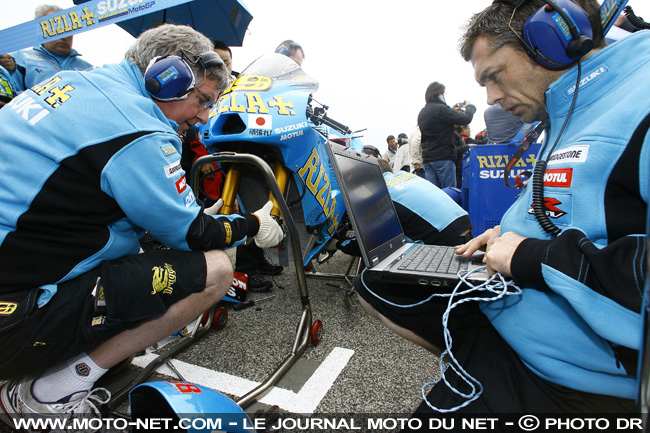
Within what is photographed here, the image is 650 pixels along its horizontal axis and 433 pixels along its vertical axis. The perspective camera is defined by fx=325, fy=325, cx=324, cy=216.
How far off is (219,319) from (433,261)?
117 cm

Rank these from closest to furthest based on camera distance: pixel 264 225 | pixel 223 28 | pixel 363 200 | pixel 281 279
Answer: pixel 363 200
pixel 264 225
pixel 281 279
pixel 223 28

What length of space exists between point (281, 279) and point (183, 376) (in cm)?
135

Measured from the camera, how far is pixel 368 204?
1.26m

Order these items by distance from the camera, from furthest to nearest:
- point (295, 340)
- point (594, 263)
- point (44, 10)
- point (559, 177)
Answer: point (44, 10)
point (295, 340)
point (559, 177)
point (594, 263)

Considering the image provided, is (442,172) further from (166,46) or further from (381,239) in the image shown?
(166,46)

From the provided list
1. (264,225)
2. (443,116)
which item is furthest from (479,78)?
(443,116)

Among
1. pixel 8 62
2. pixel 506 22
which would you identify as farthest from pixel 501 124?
pixel 8 62

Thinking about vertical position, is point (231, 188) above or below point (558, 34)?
below

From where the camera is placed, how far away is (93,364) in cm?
102

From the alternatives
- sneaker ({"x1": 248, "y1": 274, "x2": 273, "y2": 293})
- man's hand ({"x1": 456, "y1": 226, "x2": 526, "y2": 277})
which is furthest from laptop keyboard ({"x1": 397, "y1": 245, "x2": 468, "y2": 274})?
sneaker ({"x1": 248, "y1": 274, "x2": 273, "y2": 293})

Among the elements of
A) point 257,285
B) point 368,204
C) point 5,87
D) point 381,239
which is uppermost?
point 5,87

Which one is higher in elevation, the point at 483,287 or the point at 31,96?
the point at 31,96

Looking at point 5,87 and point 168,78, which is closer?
point 168,78

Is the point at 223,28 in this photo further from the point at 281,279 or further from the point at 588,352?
the point at 588,352
